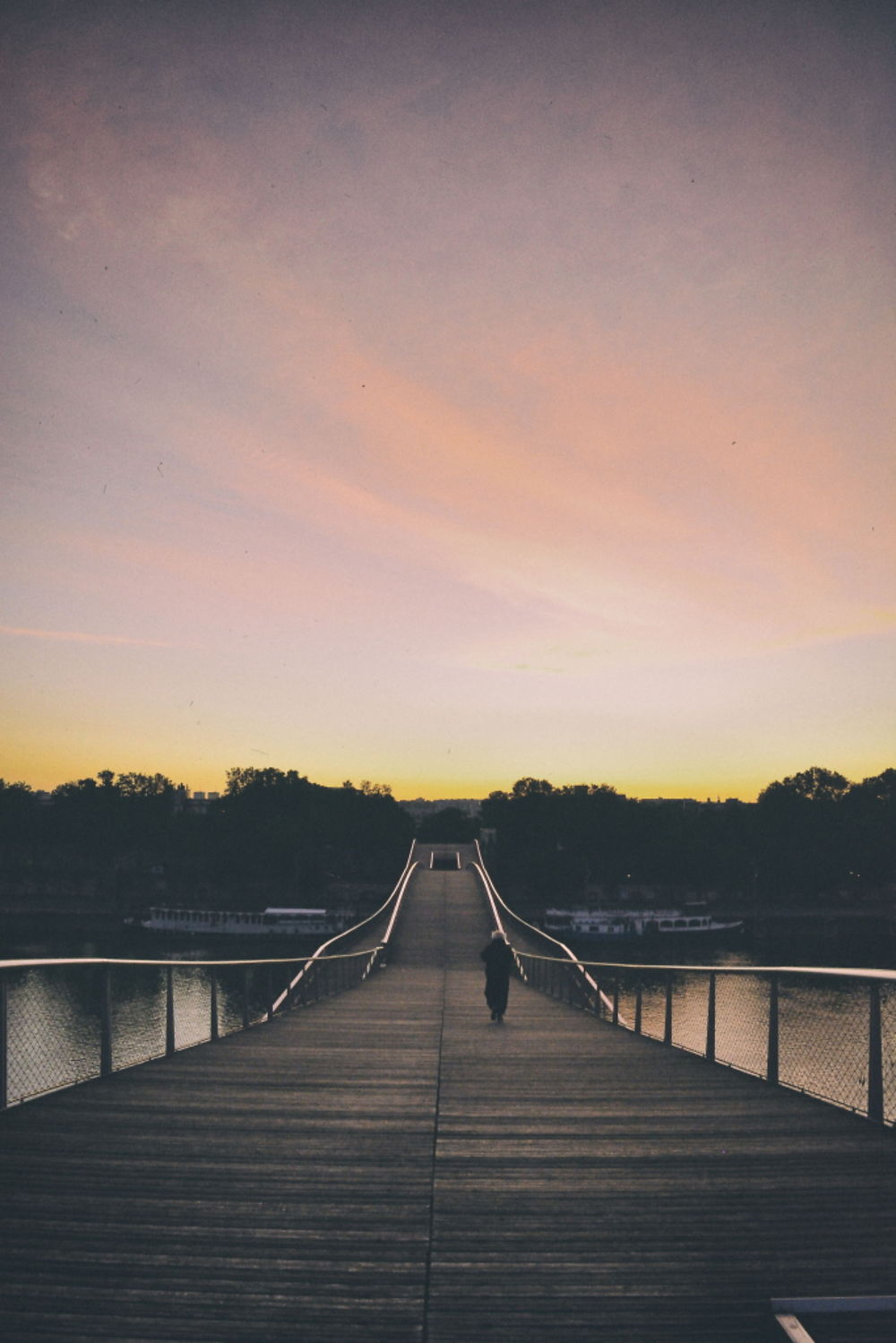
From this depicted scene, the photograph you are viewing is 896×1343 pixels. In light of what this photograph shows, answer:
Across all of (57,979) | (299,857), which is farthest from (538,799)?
(57,979)

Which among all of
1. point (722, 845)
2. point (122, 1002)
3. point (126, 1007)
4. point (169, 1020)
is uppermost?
point (169, 1020)

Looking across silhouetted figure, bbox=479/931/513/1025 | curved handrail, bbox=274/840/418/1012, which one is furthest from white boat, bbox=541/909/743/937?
silhouetted figure, bbox=479/931/513/1025

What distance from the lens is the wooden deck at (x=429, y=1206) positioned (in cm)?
333

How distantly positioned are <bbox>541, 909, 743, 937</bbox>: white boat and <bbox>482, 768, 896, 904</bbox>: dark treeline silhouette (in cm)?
1203

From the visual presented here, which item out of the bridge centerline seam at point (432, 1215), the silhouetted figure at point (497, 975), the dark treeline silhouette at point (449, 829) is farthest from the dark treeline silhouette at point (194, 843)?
the bridge centerline seam at point (432, 1215)

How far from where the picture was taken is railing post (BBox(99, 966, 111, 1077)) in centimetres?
655

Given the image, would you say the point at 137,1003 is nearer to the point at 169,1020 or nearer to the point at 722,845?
the point at 169,1020

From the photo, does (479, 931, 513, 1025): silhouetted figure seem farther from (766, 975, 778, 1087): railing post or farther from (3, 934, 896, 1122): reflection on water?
(766, 975, 778, 1087): railing post

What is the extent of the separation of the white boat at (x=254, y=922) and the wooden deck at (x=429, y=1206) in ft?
193

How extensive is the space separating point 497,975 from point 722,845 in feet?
321

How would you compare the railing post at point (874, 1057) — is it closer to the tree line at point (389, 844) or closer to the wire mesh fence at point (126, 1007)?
the wire mesh fence at point (126, 1007)

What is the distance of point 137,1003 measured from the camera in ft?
140

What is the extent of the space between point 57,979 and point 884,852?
81.6m

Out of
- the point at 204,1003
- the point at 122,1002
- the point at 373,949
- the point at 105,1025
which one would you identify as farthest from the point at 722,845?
the point at 105,1025
